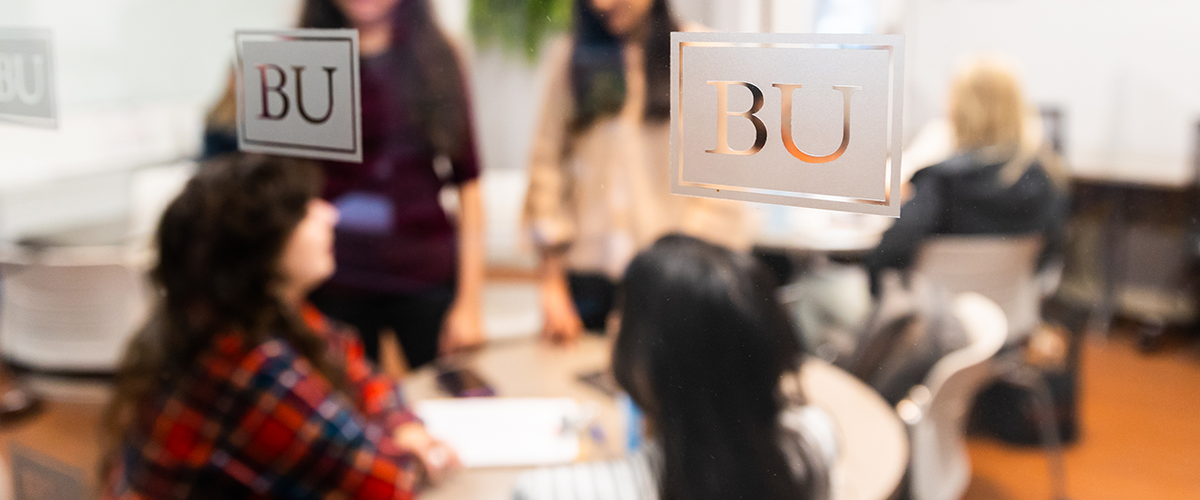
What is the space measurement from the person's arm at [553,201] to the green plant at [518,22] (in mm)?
20

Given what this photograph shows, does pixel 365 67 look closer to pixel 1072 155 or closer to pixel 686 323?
pixel 686 323

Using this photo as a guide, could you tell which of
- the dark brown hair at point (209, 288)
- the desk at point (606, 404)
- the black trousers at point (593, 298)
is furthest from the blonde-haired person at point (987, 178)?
the dark brown hair at point (209, 288)

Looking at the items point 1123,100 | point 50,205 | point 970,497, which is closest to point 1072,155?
point 1123,100

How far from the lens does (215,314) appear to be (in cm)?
92

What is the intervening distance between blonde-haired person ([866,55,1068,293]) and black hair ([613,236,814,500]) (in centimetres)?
11

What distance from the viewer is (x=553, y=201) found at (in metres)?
0.70

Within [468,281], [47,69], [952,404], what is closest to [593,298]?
[468,281]

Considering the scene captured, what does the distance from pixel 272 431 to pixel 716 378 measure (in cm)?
52

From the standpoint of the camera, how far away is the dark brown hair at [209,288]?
2.92 feet

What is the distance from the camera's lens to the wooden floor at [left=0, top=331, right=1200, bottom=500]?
0.46m

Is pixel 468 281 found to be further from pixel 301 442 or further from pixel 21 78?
pixel 21 78

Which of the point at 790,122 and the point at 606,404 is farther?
the point at 606,404

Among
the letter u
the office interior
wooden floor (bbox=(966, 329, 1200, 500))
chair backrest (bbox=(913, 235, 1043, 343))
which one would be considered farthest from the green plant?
wooden floor (bbox=(966, 329, 1200, 500))

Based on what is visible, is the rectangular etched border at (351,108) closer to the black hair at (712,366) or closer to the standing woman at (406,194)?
the standing woman at (406,194)
